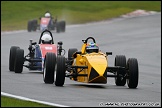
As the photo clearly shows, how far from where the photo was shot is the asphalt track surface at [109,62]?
14.5m

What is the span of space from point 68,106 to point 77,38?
106 feet

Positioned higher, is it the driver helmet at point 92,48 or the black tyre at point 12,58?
the driver helmet at point 92,48

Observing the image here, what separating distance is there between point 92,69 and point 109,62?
45.1 ft

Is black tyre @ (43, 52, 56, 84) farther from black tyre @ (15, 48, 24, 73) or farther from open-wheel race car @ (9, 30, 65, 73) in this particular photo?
open-wheel race car @ (9, 30, 65, 73)

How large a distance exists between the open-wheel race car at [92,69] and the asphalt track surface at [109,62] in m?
0.23

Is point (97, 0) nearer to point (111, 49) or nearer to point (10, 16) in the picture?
point (10, 16)

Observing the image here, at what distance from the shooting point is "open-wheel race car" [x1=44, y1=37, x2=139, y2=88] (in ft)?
56.5

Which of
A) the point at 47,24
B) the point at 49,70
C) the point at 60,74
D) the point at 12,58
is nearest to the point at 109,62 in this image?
the point at 12,58

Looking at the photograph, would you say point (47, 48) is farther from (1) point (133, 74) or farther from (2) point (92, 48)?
(1) point (133, 74)

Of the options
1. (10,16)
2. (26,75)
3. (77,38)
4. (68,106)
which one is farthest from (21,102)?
(10,16)

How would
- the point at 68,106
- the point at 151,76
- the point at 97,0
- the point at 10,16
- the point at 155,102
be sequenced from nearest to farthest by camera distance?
1. the point at 68,106
2. the point at 155,102
3. the point at 151,76
4. the point at 10,16
5. the point at 97,0

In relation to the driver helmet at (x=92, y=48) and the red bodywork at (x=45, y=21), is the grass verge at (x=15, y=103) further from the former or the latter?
the red bodywork at (x=45, y=21)

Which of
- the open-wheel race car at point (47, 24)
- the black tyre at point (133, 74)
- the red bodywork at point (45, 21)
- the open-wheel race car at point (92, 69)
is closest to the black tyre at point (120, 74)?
the open-wheel race car at point (92, 69)

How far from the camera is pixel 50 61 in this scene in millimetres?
17891
